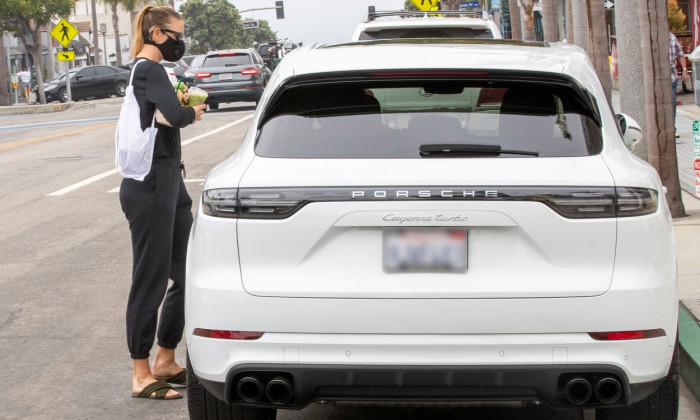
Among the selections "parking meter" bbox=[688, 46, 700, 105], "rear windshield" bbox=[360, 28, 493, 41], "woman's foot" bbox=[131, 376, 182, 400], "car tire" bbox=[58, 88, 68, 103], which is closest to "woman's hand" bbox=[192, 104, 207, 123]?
"woman's foot" bbox=[131, 376, 182, 400]

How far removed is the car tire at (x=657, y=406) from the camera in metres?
4.34

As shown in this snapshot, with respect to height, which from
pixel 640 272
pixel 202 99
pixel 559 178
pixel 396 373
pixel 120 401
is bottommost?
pixel 120 401

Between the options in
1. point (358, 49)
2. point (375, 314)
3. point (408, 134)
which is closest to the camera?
point (375, 314)

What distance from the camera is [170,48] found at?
557cm

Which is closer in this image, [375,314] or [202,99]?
[375,314]

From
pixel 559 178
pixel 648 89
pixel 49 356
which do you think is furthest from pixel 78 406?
pixel 648 89

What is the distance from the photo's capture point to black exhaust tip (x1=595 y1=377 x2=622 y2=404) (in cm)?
401

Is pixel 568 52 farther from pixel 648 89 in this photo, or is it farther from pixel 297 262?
pixel 648 89

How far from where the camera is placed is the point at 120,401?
573 cm

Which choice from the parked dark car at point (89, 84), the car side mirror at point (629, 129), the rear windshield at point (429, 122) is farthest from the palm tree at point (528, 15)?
the parked dark car at point (89, 84)

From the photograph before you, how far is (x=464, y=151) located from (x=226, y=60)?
94.3 ft

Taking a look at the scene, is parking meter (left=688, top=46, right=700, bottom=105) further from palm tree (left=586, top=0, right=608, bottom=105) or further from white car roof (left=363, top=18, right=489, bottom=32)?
white car roof (left=363, top=18, right=489, bottom=32)

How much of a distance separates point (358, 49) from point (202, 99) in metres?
1.30

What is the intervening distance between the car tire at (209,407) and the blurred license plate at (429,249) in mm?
1032
